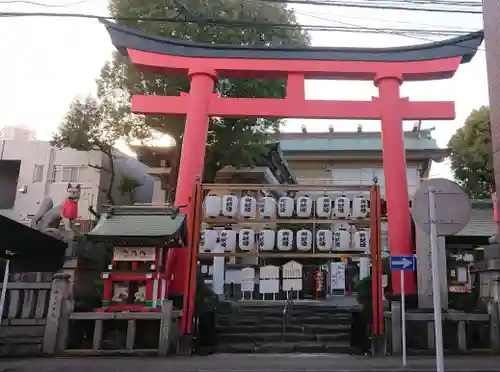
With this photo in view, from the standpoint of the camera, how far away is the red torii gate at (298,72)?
12508mm

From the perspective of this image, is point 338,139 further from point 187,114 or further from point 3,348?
point 3,348

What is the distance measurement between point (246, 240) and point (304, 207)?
1.55 metres

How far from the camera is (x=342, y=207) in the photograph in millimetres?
10992

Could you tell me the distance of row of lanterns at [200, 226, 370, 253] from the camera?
1092cm

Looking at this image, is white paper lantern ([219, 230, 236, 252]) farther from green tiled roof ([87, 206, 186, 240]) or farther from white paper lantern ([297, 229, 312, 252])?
white paper lantern ([297, 229, 312, 252])

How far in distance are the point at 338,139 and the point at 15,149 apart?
60.6 feet

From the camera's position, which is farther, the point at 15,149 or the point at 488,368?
the point at 15,149

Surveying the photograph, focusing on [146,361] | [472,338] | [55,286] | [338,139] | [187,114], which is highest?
[338,139]

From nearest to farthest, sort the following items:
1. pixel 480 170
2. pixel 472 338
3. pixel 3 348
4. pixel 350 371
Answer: pixel 350 371
pixel 3 348
pixel 472 338
pixel 480 170

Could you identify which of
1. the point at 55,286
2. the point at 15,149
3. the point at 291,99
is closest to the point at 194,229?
the point at 55,286

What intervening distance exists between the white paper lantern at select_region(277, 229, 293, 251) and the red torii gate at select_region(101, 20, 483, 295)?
3023 millimetres

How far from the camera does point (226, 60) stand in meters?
12.8

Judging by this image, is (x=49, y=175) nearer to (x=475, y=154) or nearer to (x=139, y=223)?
(x=139, y=223)

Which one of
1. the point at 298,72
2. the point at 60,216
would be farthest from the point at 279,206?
the point at 60,216
